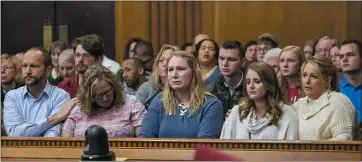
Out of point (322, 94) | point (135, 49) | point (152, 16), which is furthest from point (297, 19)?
point (322, 94)

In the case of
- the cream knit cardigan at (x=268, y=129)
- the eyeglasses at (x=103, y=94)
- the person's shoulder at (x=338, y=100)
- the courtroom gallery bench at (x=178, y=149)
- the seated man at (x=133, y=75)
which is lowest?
the courtroom gallery bench at (x=178, y=149)

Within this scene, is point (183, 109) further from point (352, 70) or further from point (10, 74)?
point (10, 74)

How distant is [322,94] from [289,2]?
3811mm

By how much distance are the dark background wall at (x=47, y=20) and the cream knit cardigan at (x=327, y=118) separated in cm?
429

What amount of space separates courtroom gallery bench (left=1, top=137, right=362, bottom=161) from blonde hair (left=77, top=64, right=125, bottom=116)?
42 cm

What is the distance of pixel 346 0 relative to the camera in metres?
8.16

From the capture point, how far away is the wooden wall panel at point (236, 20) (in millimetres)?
8180

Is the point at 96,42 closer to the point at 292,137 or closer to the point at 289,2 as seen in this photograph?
the point at 292,137

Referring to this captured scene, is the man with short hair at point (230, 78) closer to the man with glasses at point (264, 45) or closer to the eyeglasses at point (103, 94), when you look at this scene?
the eyeglasses at point (103, 94)

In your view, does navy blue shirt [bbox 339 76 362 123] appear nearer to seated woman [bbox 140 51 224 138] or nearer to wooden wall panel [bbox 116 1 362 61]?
seated woman [bbox 140 51 224 138]

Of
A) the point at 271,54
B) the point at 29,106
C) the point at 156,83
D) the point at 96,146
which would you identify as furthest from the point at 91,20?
the point at 96,146

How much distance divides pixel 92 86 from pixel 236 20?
3928 millimetres

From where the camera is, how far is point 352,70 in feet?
17.9

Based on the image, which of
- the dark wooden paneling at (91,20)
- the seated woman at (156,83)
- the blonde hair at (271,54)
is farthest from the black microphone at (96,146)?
the dark wooden paneling at (91,20)
